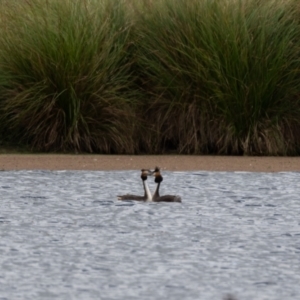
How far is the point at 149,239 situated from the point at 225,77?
20.0ft

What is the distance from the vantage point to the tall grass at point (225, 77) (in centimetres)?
1385

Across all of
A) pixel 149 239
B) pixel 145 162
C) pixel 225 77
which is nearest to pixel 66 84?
pixel 145 162

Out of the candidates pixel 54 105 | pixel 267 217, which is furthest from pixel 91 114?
pixel 267 217

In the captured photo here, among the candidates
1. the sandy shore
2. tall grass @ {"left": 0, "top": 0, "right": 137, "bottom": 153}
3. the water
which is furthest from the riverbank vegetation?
the water

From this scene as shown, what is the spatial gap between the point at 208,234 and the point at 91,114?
19.3ft

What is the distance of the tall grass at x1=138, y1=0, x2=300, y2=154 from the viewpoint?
13.9m

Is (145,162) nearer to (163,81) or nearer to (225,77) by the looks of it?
(163,81)

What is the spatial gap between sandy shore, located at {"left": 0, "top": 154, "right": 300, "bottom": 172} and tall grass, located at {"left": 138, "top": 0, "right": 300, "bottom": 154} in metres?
0.35

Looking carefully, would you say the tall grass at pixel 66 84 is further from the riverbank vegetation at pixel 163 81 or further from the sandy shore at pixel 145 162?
the sandy shore at pixel 145 162

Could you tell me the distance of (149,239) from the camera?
8023mm

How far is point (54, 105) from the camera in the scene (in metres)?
13.9

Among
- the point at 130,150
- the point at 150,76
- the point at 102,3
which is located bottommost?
the point at 130,150

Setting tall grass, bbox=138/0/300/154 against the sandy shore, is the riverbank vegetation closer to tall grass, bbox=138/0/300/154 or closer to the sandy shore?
tall grass, bbox=138/0/300/154

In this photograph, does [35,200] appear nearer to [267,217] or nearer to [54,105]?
[267,217]
